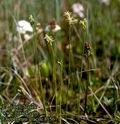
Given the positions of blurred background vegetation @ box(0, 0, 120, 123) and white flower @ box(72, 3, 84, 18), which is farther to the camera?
white flower @ box(72, 3, 84, 18)

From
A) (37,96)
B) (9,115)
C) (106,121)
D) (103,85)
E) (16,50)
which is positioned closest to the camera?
(9,115)

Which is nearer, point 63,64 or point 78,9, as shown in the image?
point 63,64

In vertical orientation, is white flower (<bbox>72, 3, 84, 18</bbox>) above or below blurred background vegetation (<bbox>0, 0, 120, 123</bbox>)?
above

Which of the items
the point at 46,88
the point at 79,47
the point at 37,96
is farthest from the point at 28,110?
the point at 79,47

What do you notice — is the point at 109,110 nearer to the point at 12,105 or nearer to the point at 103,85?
the point at 103,85

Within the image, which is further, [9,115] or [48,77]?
[48,77]

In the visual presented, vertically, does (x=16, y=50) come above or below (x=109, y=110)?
above

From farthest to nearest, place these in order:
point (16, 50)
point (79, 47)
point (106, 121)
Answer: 1. point (79, 47)
2. point (16, 50)
3. point (106, 121)

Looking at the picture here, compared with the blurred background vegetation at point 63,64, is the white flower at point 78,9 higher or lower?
higher

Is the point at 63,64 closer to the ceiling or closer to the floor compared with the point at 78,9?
closer to the floor

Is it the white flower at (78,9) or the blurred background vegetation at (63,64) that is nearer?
the blurred background vegetation at (63,64)

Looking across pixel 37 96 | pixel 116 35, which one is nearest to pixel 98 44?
pixel 116 35
